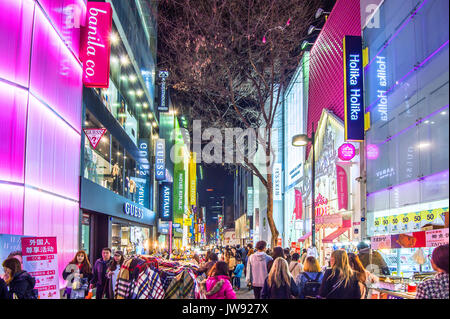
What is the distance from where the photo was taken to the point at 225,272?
21.7ft

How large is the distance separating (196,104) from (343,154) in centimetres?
777

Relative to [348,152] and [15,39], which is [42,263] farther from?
[348,152]

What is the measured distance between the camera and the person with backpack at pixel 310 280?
7678mm

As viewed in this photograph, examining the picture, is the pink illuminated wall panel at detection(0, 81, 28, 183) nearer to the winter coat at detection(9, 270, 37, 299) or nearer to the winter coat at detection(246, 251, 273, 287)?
the winter coat at detection(9, 270, 37, 299)

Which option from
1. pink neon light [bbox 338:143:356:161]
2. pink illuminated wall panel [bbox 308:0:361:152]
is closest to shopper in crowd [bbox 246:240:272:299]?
pink neon light [bbox 338:143:356:161]

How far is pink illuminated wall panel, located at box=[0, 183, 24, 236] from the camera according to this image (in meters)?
10.0

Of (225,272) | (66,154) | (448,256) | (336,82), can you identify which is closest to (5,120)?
(66,154)

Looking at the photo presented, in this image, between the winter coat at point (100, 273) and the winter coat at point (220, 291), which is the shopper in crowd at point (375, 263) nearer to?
the winter coat at point (100, 273)

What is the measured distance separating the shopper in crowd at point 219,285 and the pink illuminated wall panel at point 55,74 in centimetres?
742

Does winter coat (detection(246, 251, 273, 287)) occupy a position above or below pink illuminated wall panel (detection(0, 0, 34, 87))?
below

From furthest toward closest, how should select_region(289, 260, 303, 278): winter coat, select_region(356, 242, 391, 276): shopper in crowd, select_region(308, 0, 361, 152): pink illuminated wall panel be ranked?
select_region(308, 0, 361, 152): pink illuminated wall panel, select_region(356, 242, 391, 276): shopper in crowd, select_region(289, 260, 303, 278): winter coat

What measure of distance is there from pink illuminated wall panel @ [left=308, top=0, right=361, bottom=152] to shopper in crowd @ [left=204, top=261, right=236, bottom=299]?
57.6 feet

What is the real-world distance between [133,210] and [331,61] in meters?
14.7

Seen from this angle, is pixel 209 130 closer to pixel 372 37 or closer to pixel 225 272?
pixel 372 37
